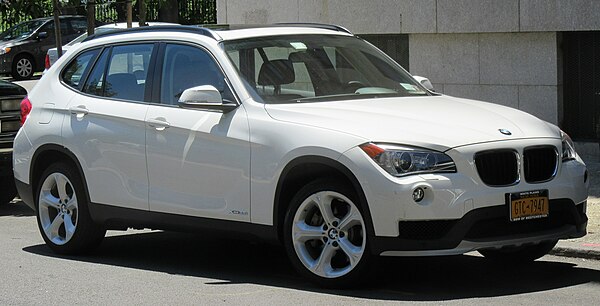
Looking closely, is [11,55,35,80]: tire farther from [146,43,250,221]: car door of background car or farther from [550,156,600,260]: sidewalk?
[146,43,250,221]: car door of background car

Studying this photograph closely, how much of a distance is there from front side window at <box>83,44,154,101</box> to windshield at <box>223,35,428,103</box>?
2.71 ft

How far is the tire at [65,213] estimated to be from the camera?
9695 millimetres

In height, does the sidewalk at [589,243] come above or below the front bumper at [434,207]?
below

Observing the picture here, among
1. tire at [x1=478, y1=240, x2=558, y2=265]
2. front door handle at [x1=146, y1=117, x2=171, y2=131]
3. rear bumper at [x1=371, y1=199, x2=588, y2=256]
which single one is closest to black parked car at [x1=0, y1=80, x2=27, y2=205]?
front door handle at [x1=146, y1=117, x2=171, y2=131]

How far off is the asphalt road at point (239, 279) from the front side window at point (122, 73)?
4.29 feet

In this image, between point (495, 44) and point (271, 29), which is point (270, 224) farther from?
point (495, 44)

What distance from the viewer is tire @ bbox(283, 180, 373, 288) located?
7.84 m

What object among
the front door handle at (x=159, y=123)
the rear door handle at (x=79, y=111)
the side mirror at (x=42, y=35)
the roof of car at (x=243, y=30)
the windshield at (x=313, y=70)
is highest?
the roof of car at (x=243, y=30)

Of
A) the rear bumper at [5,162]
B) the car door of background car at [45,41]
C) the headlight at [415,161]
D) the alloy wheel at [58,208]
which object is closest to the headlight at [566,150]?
the headlight at [415,161]

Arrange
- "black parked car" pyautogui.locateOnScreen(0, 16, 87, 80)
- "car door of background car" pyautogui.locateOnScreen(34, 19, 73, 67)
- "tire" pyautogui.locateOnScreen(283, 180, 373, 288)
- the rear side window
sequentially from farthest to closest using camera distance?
"car door of background car" pyautogui.locateOnScreen(34, 19, 73, 67)
"black parked car" pyautogui.locateOnScreen(0, 16, 87, 80)
the rear side window
"tire" pyautogui.locateOnScreen(283, 180, 373, 288)

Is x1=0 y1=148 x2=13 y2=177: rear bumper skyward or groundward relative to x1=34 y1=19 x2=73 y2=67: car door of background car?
groundward

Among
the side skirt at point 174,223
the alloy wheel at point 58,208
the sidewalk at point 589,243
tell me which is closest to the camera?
the side skirt at point 174,223

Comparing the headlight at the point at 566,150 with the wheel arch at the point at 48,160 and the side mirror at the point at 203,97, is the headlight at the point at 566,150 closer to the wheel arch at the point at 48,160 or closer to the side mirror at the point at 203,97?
the side mirror at the point at 203,97

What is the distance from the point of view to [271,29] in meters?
9.31
